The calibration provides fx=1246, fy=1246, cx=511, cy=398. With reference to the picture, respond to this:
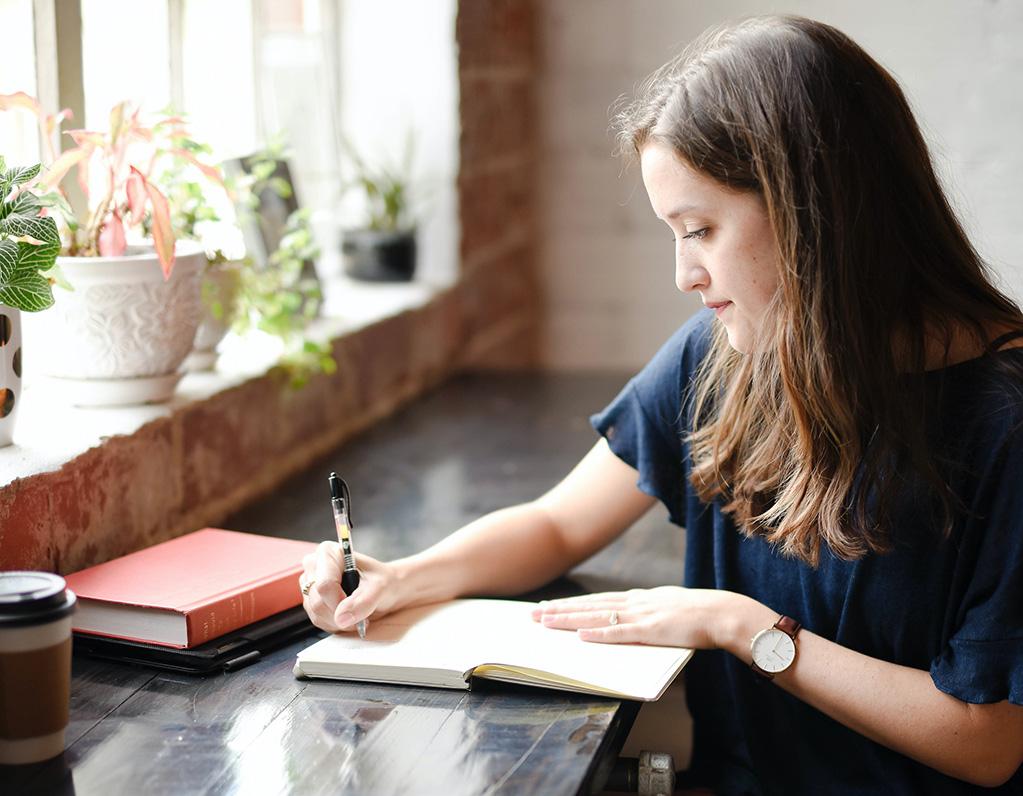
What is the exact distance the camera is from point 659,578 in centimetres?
155

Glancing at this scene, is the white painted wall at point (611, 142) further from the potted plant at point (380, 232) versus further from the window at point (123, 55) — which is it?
the window at point (123, 55)

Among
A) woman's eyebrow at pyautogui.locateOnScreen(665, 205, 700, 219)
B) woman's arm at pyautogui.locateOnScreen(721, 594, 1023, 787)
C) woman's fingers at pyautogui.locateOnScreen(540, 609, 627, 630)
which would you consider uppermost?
woman's eyebrow at pyautogui.locateOnScreen(665, 205, 700, 219)

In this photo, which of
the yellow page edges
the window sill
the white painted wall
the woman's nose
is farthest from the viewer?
the white painted wall

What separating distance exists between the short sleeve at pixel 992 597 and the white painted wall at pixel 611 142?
1724mm

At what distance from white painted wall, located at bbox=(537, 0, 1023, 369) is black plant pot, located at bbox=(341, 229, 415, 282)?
2.01ft

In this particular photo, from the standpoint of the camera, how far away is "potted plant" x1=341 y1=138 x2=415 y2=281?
103 inches

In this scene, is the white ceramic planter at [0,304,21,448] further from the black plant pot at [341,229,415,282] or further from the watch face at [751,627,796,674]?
the black plant pot at [341,229,415,282]

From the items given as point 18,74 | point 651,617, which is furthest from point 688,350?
point 18,74

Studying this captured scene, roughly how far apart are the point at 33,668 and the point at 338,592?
324mm

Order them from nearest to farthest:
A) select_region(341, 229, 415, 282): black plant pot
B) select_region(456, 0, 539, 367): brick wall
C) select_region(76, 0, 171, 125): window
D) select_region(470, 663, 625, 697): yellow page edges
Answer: select_region(470, 663, 625, 697): yellow page edges, select_region(76, 0, 171, 125): window, select_region(341, 229, 415, 282): black plant pot, select_region(456, 0, 539, 367): brick wall

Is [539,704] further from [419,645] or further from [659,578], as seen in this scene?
[659,578]

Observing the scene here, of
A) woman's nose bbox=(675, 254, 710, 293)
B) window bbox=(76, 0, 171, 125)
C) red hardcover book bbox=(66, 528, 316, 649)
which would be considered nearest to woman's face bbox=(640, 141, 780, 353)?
woman's nose bbox=(675, 254, 710, 293)

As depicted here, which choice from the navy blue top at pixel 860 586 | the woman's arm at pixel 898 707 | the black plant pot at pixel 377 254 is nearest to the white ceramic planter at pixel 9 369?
the navy blue top at pixel 860 586

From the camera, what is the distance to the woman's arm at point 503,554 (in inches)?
49.2
